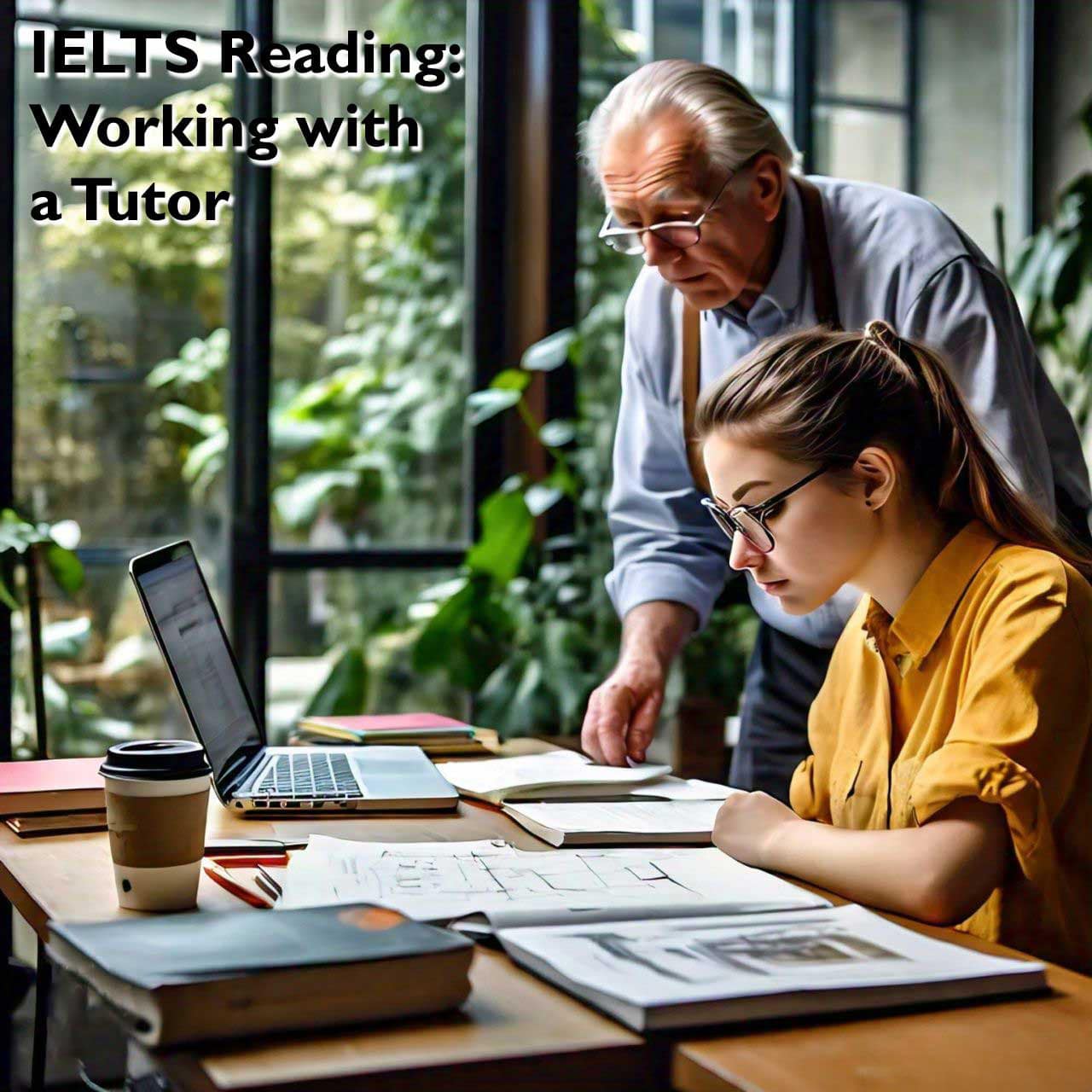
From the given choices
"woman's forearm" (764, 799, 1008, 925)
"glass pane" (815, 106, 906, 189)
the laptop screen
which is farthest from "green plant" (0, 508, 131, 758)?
"glass pane" (815, 106, 906, 189)

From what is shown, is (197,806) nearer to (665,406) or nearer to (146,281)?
(665,406)

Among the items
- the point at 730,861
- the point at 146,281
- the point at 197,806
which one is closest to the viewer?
the point at 197,806

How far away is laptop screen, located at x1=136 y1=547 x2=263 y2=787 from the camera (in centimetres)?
160

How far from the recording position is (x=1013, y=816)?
1239 mm

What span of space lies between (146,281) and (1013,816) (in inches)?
97.6

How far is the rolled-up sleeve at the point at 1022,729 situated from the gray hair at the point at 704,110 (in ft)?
2.72

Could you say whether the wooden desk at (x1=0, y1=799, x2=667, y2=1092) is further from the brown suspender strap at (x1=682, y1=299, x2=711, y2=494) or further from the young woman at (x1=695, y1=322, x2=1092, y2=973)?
the brown suspender strap at (x1=682, y1=299, x2=711, y2=494)

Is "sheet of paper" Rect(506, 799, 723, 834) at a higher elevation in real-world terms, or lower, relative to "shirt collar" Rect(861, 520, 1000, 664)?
lower

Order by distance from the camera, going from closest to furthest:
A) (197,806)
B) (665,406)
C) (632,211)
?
(197,806)
(632,211)
(665,406)

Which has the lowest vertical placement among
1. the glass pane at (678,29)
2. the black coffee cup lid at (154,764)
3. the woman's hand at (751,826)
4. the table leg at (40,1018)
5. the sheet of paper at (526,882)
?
the table leg at (40,1018)

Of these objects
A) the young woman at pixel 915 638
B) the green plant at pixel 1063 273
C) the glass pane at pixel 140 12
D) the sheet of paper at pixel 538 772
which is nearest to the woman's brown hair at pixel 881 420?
the young woman at pixel 915 638

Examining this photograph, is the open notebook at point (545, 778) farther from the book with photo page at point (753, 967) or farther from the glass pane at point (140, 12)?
the glass pane at point (140, 12)

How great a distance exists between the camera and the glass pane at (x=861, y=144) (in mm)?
4082

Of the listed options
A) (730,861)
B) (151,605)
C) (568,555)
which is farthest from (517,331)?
(730,861)
